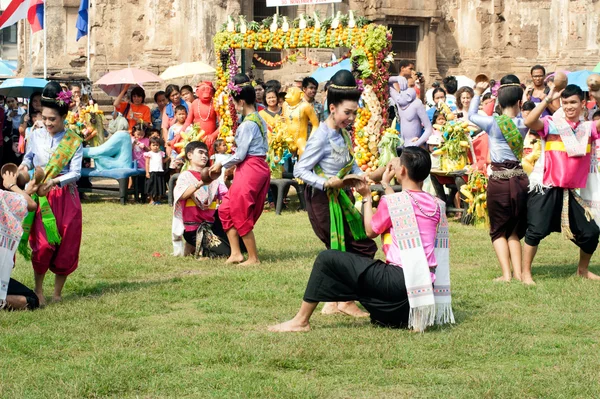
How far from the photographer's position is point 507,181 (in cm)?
940

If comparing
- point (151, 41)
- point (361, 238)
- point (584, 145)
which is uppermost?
point (151, 41)

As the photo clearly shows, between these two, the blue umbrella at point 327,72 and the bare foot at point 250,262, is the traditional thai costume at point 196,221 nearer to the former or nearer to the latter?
the bare foot at point 250,262

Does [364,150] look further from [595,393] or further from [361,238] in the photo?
[595,393]

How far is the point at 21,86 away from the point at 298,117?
23.5 ft

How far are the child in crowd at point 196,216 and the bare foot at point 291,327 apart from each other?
152 inches

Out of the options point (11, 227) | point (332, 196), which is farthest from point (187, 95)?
point (332, 196)

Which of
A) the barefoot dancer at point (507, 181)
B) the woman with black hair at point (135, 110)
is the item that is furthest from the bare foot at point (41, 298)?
the woman with black hair at point (135, 110)

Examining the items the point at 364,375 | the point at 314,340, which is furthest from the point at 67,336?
the point at 364,375

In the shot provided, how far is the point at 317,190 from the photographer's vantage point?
8.02m

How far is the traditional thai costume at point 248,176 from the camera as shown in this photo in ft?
34.5

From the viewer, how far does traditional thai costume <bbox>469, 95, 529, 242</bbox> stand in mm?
9312

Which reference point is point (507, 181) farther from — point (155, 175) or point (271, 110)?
point (155, 175)

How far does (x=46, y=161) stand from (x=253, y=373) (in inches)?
129

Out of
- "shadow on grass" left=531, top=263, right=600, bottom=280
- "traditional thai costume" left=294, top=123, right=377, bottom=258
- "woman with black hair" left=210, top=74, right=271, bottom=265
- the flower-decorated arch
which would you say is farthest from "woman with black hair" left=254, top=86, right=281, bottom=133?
"traditional thai costume" left=294, top=123, right=377, bottom=258
